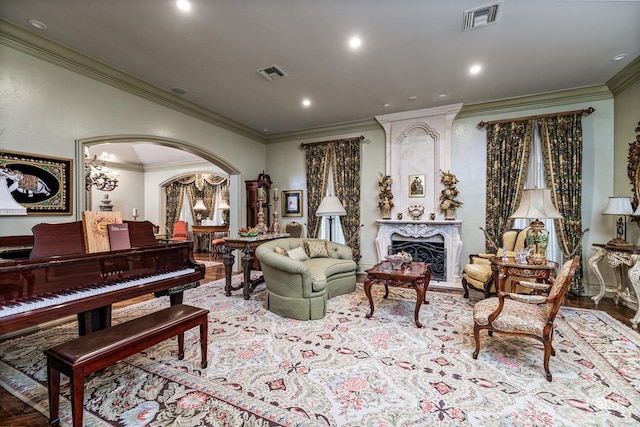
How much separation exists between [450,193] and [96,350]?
17.1 ft

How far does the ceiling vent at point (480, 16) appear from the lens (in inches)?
105

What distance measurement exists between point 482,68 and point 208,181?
784 cm

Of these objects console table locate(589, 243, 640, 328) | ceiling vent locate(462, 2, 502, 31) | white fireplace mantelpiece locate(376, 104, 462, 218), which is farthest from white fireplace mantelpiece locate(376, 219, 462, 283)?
ceiling vent locate(462, 2, 502, 31)

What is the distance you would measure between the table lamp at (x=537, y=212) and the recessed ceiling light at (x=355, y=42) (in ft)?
8.73

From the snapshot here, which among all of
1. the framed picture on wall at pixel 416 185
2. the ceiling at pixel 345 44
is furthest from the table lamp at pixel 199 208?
the framed picture on wall at pixel 416 185

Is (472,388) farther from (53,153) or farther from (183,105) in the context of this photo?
(183,105)

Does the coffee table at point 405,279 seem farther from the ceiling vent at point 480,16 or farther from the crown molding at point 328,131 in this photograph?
the crown molding at point 328,131

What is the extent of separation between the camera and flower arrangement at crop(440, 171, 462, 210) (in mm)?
5098

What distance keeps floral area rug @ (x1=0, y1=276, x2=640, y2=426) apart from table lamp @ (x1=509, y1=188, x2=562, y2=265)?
843 millimetres

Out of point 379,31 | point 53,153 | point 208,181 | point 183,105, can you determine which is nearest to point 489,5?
point 379,31

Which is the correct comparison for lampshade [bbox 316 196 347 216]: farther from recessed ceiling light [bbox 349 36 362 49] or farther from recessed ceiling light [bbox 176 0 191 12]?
recessed ceiling light [bbox 176 0 191 12]

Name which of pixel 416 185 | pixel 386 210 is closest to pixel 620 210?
pixel 416 185

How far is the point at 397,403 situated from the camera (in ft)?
6.21

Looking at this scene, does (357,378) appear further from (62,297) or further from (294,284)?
(62,297)
